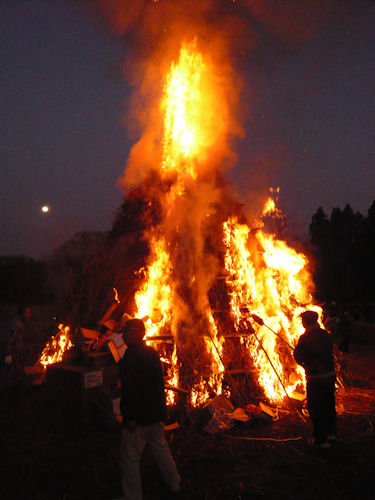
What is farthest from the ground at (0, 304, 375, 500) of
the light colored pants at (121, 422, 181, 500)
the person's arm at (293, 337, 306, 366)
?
the person's arm at (293, 337, 306, 366)

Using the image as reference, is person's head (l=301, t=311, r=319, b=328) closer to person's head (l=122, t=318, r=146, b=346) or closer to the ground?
the ground

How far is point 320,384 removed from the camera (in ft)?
16.0

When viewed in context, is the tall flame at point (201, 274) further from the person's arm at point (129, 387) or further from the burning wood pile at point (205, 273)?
the person's arm at point (129, 387)

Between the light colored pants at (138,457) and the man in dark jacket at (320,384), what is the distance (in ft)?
7.00

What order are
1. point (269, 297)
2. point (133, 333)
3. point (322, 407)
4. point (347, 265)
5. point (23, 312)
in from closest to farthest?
point (133, 333) → point (322, 407) → point (23, 312) → point (269, 297) → point (347, 265)

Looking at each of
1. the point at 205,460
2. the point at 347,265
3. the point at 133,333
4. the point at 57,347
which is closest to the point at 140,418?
the point at 133,333

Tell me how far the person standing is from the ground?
0.90m

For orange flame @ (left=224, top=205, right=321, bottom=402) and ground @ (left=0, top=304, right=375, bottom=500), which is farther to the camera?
orange flame @ (left=224, top=205, right=321, bottom=402)

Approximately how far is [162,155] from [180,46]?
7.61ft

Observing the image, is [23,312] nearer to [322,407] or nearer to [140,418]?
[140,418]

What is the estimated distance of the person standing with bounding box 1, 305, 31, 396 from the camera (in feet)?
23.4

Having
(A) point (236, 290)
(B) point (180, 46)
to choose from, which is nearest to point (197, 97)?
(B) point (180, 46)

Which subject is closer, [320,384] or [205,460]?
[205,460]

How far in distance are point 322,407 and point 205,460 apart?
1589 millimetres
